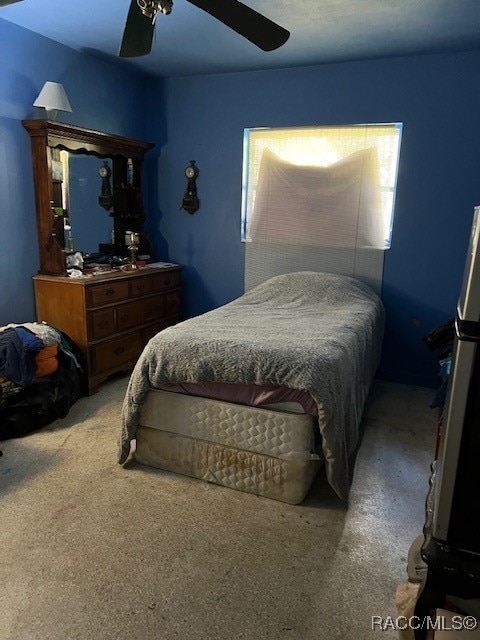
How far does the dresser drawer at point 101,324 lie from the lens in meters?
3.33

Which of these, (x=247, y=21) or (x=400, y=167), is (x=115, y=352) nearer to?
(x=247, y=21)

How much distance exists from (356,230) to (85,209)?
2.23 metres

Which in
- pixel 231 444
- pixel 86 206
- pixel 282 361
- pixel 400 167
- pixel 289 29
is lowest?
pixel 231 444

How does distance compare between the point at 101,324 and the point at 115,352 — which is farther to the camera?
the point at 115,352

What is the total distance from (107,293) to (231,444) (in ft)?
5.63

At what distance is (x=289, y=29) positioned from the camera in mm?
3004

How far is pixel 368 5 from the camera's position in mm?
2588

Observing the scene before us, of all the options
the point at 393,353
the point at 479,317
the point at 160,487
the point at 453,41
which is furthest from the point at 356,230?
the point at 479,317

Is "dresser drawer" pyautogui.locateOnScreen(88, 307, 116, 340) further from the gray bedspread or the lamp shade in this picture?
the lamp shade

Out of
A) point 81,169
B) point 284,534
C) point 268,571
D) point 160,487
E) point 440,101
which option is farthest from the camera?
point 81,169

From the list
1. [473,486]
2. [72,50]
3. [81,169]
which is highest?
[72,50]

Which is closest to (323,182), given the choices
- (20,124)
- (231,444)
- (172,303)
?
(172,303)

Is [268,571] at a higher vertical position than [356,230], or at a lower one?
lower

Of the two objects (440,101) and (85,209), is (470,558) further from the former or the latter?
(85,209)
